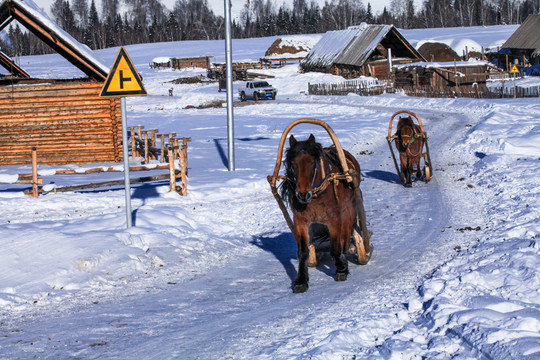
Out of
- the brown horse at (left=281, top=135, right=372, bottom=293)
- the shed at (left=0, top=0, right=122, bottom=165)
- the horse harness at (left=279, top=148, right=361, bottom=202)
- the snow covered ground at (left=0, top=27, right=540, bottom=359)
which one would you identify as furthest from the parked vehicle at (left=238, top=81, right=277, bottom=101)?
the horse harness at (left=279, top=148, right=361, bottom=202)

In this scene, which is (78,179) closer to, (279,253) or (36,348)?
(279,253)

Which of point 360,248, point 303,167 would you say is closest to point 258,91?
point 360,248

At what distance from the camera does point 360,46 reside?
6700cm

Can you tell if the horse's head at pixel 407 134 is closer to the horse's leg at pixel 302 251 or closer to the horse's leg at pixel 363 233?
the horse's leg at pixel 363 233

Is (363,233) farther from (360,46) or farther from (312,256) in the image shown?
(360,46)

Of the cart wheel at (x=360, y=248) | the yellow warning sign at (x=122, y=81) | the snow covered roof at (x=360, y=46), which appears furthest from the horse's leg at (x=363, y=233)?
the snow covered roof at (x=360, y=46)

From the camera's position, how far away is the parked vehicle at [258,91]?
53875 millimetres

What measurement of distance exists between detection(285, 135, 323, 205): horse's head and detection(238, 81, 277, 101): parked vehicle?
154 ft

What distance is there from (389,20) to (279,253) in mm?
168994

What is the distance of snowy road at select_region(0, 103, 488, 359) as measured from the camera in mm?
6023

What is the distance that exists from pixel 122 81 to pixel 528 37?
64.1 meters

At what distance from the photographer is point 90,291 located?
8.21 m

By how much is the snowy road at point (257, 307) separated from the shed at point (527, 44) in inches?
2280

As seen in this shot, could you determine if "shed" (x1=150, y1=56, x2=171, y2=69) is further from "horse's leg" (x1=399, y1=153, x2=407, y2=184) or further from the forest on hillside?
"horse's leg" (x1=399, y1=153, x2=407, y2=184)
